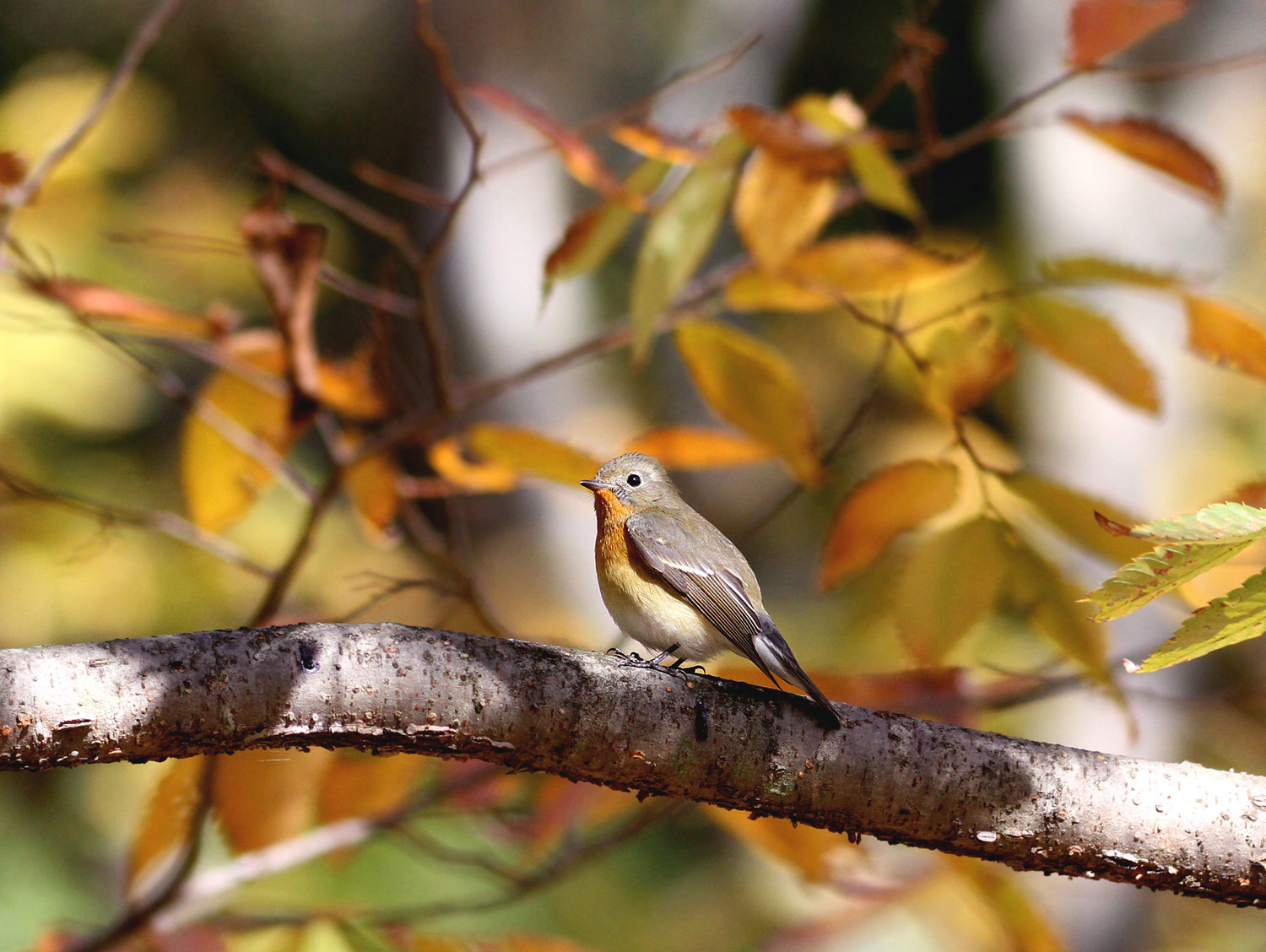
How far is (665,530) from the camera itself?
201 cm

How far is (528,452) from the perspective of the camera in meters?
1.78

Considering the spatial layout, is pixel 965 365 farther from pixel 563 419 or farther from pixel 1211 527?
pixel 563 419

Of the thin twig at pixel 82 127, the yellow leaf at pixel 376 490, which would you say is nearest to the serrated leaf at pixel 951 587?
the yellow leaf at pixel 376 490

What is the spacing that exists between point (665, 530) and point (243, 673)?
0.93 metres

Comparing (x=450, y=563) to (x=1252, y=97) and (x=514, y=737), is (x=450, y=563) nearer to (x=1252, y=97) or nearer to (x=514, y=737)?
(x=514, y=737)

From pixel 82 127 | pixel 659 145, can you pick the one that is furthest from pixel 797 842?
pixel 82 127

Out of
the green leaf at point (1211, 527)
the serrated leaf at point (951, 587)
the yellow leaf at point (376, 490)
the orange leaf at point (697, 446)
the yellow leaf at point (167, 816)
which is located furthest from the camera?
the yellow leaf at point (376, 490)

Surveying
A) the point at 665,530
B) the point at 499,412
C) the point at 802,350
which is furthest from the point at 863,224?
the point at 665,530

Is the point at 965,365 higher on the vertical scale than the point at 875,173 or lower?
lower

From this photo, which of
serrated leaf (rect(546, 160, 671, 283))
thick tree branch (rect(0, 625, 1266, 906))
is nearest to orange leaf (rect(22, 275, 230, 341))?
serrated leaf (rect(546, 160, 671, 283))

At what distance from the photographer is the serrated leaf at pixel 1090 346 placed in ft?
5.23

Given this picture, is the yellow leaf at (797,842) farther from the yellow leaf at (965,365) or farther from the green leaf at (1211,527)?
the green leaf at (1211,527)

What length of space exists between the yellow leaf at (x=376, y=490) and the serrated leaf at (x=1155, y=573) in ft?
4.53

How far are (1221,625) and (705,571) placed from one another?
3.53 feet
